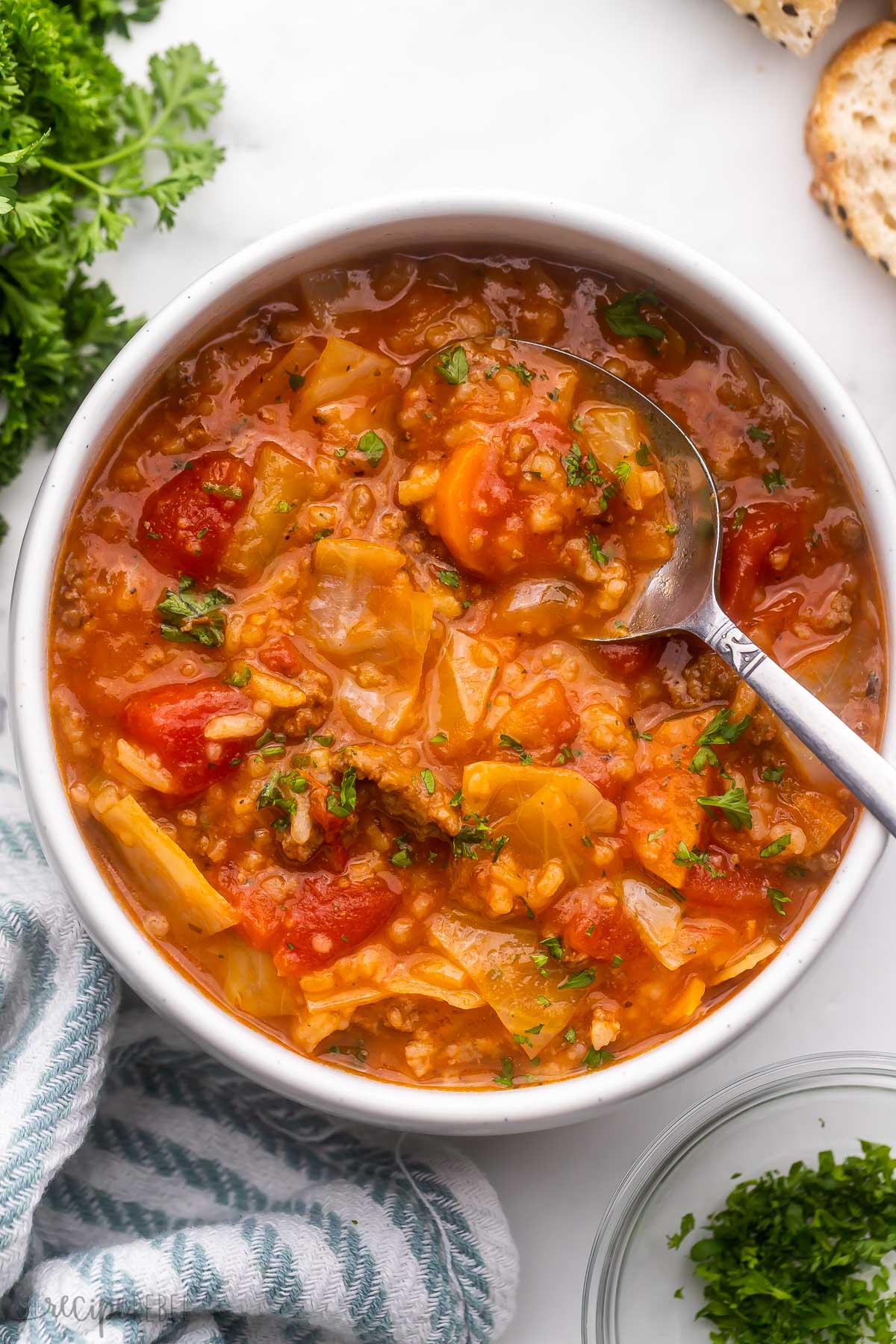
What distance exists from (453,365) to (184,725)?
3.49ft

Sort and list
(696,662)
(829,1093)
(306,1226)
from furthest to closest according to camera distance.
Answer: (829,1093) < (306,1226) < (696,662)

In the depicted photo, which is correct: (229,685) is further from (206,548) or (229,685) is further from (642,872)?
(642,872)

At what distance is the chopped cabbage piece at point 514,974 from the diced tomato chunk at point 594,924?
0.08m

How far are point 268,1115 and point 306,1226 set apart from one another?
0.32m

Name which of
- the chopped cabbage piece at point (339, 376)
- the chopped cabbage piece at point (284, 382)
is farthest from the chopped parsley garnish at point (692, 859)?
the chopped cabbage piece at point (284, 382)

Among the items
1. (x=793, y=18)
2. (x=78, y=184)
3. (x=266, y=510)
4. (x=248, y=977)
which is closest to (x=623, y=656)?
(x=266, y=510)

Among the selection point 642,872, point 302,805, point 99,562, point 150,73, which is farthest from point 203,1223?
point 150,73

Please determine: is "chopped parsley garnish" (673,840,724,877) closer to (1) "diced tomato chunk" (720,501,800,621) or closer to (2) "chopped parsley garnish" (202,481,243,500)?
(1) "diced tomato chunk" (720,501,800,621)

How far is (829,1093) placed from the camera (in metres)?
3.84

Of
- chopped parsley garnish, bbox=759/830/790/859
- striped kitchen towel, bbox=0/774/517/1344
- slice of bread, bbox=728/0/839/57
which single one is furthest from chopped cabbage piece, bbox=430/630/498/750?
slice of bread, bbox=728/0/839/57

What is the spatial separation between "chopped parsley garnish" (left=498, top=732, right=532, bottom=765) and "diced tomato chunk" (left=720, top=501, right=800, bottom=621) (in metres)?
0.62

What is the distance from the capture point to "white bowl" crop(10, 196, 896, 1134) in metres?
2.98

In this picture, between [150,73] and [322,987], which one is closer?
[322,987]

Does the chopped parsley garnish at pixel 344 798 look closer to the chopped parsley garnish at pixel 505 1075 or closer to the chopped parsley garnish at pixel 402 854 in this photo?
the chopped parsley garnish at pixel 402 854
